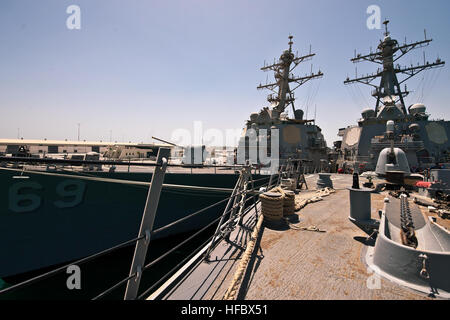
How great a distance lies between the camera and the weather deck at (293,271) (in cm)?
185

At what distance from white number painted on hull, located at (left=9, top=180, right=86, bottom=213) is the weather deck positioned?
504 centimetres

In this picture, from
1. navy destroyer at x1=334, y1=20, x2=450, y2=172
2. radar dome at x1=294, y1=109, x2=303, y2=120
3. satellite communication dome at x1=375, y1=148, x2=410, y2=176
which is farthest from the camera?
radar dome at x1=294, y1=109, x2=303, y2=120

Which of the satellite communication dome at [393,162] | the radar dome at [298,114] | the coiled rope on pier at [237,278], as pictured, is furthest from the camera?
the radar dome at [298,114]

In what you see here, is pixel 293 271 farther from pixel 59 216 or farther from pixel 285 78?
pixel 285 78

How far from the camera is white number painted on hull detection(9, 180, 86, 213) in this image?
5.02 metres

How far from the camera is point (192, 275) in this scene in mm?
2150

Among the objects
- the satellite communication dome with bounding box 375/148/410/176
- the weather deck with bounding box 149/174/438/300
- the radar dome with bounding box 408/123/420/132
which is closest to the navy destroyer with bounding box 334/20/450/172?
the radar dome with bounding box 408/123/420/132

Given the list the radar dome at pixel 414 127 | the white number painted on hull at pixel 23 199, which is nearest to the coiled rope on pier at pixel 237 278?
the white number painted on hull at pixel 23 199

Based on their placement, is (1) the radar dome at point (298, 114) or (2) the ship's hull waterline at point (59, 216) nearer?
(2) the ship's hull waterline at point (59, 216)

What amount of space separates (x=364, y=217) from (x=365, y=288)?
197cm

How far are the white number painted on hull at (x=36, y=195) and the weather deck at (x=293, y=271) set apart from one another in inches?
198

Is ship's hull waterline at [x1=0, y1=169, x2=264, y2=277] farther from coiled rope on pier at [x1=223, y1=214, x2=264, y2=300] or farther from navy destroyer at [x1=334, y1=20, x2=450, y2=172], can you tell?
navy destroyer at [x1=334, y1=20, x2=450, y2=172]

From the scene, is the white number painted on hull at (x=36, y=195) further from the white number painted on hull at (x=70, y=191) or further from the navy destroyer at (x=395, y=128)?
the navy destroyer at (x=395, y=128)
